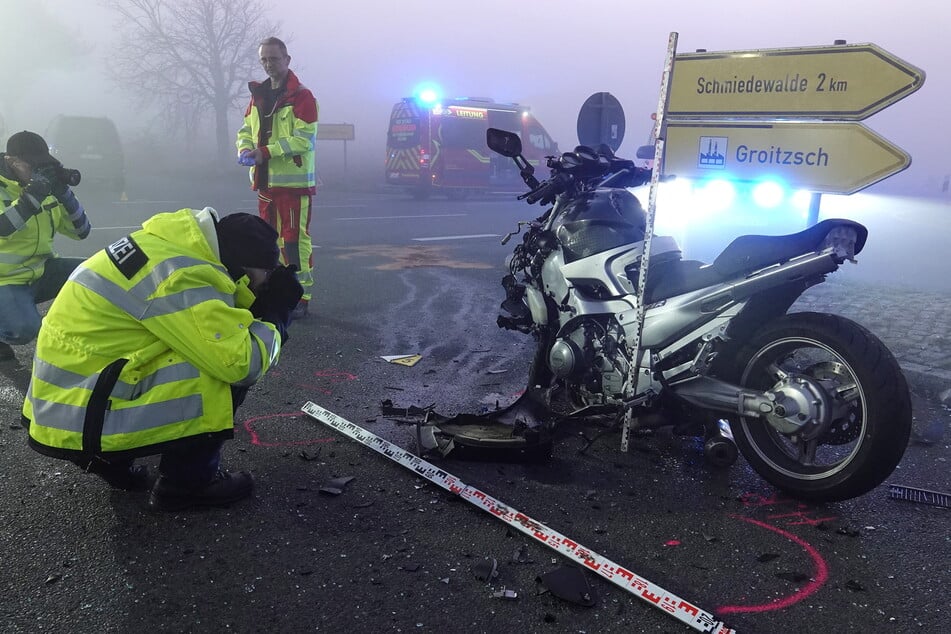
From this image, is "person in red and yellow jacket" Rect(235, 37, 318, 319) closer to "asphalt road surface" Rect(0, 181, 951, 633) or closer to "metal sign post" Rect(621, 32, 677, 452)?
"asphalt road surface" Rect(0, 181, 951, 633)

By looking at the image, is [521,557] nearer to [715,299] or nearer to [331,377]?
[715,299]

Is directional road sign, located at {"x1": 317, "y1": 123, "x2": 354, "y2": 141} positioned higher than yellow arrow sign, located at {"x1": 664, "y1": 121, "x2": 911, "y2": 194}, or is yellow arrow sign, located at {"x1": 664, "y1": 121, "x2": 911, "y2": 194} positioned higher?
directional road sign, located at {"x1": 317, "y1": 123, "x2": 354, "y2": 141}

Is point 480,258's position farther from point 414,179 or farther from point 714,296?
point 414,179

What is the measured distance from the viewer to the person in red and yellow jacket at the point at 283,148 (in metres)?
5.73

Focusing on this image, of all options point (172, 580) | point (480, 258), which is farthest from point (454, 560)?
point (480, 258)

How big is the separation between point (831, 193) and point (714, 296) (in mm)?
878

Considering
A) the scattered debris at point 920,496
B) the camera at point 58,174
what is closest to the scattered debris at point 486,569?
the scattered debris at point 920,496

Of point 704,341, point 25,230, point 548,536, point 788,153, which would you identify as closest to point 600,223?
point 704,341

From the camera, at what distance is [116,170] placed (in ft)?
60.9

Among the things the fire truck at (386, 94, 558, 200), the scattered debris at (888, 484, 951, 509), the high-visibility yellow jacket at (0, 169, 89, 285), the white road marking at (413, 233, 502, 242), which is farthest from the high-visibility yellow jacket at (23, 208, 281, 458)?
the fire truck at (386, 94, 558, 200)

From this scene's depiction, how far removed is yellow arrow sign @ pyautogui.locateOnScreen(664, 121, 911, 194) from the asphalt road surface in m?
1.42

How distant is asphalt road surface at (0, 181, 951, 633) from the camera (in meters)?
2.23

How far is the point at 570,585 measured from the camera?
93.6 inches

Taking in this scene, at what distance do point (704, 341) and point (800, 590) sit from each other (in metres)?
1.11
